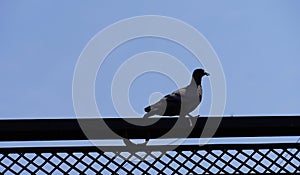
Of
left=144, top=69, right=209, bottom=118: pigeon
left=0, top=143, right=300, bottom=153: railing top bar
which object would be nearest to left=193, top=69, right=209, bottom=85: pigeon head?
left=144, top=69, right=209, bottom=118: pigeon

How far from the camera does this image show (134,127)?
4.96m

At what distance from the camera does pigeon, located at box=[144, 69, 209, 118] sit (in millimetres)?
6055

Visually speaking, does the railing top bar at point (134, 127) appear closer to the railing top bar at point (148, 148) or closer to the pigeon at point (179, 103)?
the railing top bar at point (148, 148)

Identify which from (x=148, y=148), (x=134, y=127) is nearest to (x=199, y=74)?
(x=148, y=148)

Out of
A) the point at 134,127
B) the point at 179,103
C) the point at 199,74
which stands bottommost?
the point at 199,74

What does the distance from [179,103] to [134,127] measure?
151cm

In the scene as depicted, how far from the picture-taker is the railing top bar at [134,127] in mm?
4875

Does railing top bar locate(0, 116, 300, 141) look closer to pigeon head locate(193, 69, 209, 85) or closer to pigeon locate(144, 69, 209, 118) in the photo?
pigeon locate(144, 69, 209, 118)

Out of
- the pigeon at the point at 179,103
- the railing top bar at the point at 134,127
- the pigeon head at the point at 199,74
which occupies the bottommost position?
the pigeon head at the point at 199,74

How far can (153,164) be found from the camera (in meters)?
5.37

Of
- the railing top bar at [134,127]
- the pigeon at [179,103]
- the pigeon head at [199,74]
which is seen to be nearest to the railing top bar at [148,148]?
the railing top bar at [134,127]

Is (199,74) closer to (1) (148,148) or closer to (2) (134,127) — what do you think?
(1) (148,148)

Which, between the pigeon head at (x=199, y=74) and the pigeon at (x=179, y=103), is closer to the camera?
the pigeon at (x=179, y=103)

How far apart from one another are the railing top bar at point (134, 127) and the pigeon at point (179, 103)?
1.86 ft
